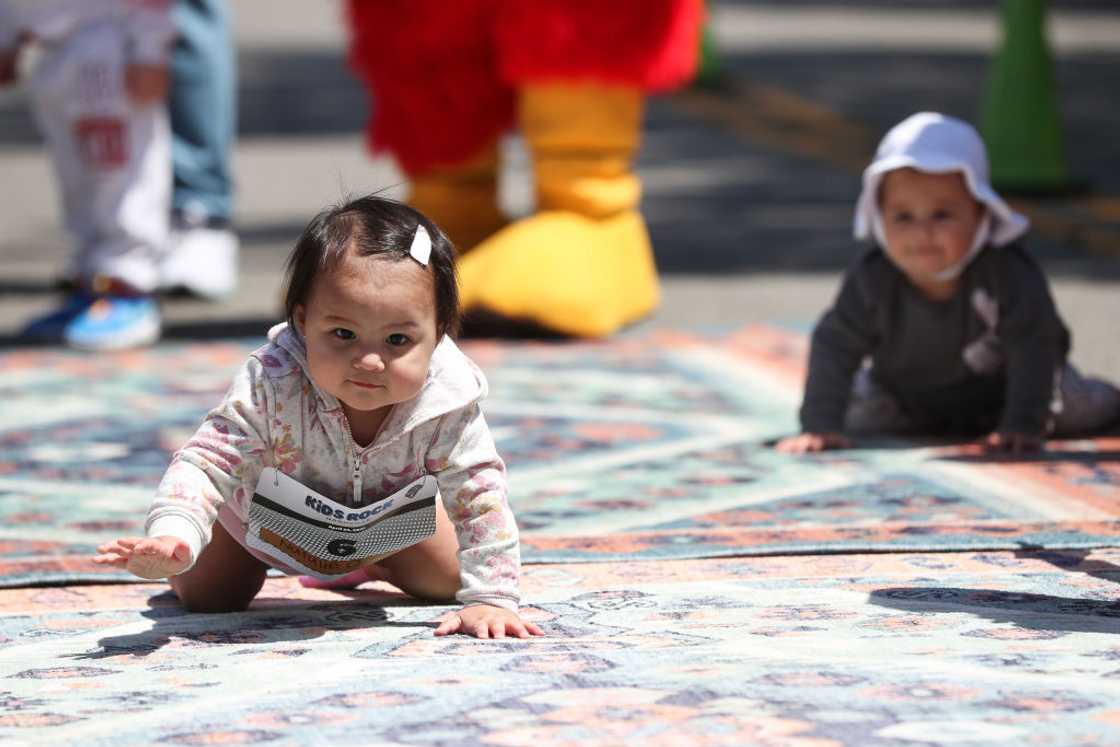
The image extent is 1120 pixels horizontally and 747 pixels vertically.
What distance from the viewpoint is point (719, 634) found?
8.63 ft

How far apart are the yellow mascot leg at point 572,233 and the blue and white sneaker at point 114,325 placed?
86cm

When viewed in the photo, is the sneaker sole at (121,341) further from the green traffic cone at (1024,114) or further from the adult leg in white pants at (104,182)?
the green traffic cone at (1024,114)

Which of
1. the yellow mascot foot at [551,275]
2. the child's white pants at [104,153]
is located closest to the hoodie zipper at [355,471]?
the yellow mascot foot at [551,275]

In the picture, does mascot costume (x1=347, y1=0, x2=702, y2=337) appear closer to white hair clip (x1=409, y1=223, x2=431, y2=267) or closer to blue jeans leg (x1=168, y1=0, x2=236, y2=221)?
blue jeans leg (x1=168, y1=0, x2=236, y2=221)

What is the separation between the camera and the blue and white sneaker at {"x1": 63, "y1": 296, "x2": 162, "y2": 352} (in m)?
5.38

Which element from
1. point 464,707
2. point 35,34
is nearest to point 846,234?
point 35,34

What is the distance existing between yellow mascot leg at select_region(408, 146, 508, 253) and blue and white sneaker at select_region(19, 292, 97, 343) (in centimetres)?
96

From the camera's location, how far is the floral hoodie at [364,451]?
2768 mm

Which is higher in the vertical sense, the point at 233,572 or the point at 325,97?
the point at 325,97

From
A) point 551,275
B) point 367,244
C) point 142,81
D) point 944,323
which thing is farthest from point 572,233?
point 367,244

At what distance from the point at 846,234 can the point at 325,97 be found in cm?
527

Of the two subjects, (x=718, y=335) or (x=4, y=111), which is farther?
(x=4, y=111)

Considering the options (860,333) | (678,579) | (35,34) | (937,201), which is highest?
(35,34)

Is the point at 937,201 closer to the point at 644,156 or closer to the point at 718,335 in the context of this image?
the point at 718,335
